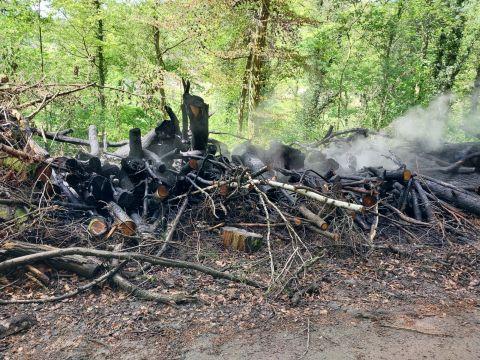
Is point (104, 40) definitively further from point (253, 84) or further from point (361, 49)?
point (361, 49)

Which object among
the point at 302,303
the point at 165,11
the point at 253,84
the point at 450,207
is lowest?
the point at 302,303

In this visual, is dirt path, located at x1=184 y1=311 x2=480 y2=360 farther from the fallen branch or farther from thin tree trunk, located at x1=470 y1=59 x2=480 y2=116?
thin tree trunk, located at x1=470 y1=59 x2=480 y2=116

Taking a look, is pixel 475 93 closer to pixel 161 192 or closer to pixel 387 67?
pixel 387 67

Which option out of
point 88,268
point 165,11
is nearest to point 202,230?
point 88,268

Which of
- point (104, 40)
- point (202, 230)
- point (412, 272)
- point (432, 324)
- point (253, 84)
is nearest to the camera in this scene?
point (432, 324)

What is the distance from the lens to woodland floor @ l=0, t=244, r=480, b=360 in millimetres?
3412

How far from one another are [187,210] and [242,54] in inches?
318

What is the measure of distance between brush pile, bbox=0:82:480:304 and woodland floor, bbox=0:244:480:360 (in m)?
0.23

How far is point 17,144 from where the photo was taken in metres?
5.32

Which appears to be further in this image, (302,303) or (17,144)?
(17,144)

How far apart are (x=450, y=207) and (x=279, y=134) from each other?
26.4 ft

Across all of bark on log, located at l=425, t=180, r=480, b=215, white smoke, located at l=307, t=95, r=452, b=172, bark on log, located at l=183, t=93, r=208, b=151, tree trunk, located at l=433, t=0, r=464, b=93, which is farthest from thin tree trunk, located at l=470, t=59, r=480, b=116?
bark on log, located at l=183, t=93, r=208, b=151

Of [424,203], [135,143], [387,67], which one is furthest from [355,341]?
[387,67]

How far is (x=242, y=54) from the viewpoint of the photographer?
12406mm
